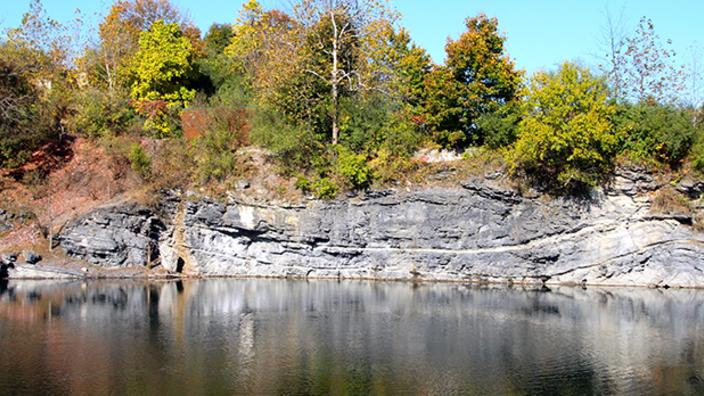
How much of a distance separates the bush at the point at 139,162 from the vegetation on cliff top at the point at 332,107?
7 cm

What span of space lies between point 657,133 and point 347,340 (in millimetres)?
24728

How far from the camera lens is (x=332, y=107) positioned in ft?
157

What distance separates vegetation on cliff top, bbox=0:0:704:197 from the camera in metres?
41.9

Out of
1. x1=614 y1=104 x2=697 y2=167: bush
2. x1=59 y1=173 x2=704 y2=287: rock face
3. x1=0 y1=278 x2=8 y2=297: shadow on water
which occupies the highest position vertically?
x1=614 y1=104 x2=697 y2=167: bush

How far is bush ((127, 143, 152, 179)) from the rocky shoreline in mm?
2288

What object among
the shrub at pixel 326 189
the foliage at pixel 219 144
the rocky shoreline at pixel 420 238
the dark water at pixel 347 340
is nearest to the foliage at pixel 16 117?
the rocky shoreline at pixel 420 238

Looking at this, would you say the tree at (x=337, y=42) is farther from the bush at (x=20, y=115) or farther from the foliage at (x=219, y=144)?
the bush at (x=20, y=115)

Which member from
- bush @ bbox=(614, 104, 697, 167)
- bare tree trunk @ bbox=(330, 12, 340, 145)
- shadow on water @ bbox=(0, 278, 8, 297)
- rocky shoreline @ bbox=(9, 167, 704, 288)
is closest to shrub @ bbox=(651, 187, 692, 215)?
rocky shoreline @ bbox=(9, 167, 704, 288)

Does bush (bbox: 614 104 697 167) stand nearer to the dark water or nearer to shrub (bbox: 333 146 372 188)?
the dark water

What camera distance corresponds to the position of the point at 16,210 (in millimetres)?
46000

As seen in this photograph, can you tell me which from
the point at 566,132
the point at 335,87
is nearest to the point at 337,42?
the point at 335,87

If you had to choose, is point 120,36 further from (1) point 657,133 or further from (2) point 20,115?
(1) point 657,133

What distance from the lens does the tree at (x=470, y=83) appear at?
43.9 metres

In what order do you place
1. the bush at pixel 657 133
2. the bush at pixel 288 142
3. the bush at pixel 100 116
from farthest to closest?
the bush at pixel 100 116
the bush at pixel 288 142
the bush at pixel 657 133
